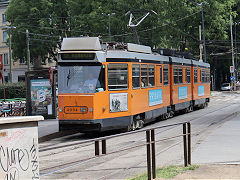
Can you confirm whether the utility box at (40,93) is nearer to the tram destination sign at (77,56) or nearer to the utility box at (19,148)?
the tram destination sign at (77,56)

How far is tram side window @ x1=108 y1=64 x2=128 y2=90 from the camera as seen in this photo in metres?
16.0

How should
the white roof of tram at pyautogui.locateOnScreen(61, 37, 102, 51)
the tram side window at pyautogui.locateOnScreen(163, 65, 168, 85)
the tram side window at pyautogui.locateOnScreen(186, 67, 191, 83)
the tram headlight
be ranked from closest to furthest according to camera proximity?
1. the tram headlight
2. the white roof of tram at pyautogui.locateOnScreen(61, 37, 102, 51)
3. the tram side window at pyautogui.locateOnScreen(163, 65, 168, 85)
4. the tram side window at pyautogui.locateOnScreen(186, 67, 191, 83)

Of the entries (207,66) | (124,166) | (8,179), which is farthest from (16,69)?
(8,179)

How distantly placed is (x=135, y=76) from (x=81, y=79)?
8.94 feet

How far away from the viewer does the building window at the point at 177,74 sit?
77.8ft

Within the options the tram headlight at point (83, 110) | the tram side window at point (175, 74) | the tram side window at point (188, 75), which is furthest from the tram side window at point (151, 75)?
the tram side window at point (188, 75)

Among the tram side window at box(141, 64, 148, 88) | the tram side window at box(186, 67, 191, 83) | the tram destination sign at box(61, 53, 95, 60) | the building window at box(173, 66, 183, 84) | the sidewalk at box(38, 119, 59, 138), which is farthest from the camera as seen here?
the tram side window at box(186, 67, 191, 83)

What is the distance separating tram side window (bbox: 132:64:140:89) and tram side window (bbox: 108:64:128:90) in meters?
0.59

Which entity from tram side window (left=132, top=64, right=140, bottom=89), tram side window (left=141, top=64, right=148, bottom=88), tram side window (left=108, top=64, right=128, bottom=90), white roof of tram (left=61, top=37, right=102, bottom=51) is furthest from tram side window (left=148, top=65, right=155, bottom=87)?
white roof of tram (left=61, top=37, right=102, bottom=51)

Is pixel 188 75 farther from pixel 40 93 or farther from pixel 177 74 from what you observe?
pixel 40 93

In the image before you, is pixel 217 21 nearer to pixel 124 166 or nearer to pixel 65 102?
pixel 65 102

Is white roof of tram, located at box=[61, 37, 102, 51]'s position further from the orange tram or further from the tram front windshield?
the tram front windshield

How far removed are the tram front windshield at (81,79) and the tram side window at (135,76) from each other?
2.00 metres

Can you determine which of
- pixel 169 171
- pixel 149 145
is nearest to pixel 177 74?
pixel 169 171
